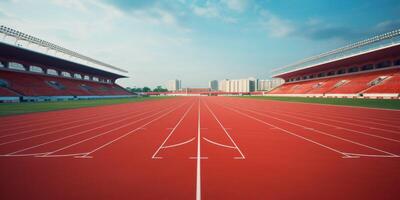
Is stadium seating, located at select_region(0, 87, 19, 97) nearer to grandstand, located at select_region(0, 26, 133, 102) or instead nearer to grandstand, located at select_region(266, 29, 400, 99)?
grandstand, located at select_region(0, 26, 133, 102)

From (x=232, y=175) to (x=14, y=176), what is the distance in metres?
4.51

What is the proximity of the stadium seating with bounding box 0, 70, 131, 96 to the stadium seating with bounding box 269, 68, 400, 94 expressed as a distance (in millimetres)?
51767

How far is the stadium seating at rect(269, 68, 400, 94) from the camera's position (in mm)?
27736

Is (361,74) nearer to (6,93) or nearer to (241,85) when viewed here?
(6,93)

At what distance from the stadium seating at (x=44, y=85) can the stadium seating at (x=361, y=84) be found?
5177cm

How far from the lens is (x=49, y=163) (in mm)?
4688

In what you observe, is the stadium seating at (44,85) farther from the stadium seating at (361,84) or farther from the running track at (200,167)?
the stadium seating at (361,84)

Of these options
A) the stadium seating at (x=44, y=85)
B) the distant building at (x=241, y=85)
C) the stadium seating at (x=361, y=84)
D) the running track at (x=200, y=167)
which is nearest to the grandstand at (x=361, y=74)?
the stadium seating at (x=361, y=84)

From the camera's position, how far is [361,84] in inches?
1293

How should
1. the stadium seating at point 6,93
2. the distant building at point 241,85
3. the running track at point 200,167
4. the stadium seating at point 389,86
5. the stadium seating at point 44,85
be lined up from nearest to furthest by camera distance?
1. the running track at point 200,167
2. the stadium seating at point 389,86
3. the stadium seating at point 6,93
4. the stadium seating at point 44,85
5. the distant building at point 241,85

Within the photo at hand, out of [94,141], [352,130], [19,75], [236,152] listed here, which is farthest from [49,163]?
[19,75]

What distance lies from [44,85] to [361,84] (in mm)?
56238

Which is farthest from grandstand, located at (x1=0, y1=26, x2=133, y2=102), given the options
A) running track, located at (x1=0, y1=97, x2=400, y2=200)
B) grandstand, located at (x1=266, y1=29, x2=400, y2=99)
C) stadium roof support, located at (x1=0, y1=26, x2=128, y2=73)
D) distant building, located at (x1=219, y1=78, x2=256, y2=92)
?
distant building, located at (x1=219, y1=78, x2=256, y2=92)

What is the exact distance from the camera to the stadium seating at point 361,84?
27736mm
